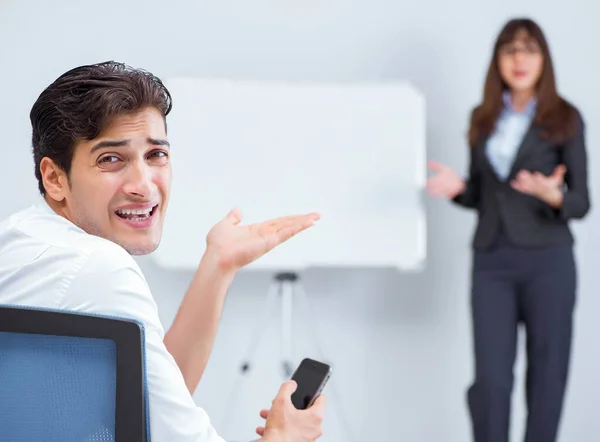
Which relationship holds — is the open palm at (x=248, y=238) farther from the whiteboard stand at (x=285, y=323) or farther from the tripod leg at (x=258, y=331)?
the tripod leg at (x=258, y=331)

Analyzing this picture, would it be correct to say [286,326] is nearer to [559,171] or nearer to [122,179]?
[559,171]

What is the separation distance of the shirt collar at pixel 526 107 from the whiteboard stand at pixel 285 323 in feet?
3.67

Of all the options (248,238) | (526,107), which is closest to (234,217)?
(248,238)

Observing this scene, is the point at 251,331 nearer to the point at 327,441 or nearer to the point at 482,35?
the point at 327,441

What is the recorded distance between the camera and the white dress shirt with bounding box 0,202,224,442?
2.75 feet

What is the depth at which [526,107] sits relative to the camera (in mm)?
3129

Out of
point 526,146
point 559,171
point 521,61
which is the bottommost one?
point 559,171

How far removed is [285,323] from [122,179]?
2.24 m

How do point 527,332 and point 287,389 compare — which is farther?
point 527,332

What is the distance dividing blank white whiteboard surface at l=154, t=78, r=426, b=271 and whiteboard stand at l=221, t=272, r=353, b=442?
124 mm

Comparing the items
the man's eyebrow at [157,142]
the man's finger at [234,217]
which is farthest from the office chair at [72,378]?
the man's finger at [234,217]

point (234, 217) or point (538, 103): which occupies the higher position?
point (538, 103)

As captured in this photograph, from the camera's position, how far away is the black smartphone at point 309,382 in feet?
3.64

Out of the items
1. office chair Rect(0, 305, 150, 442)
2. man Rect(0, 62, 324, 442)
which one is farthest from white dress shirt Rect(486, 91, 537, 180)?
office chair Rect(0, 305, 150, 442)
